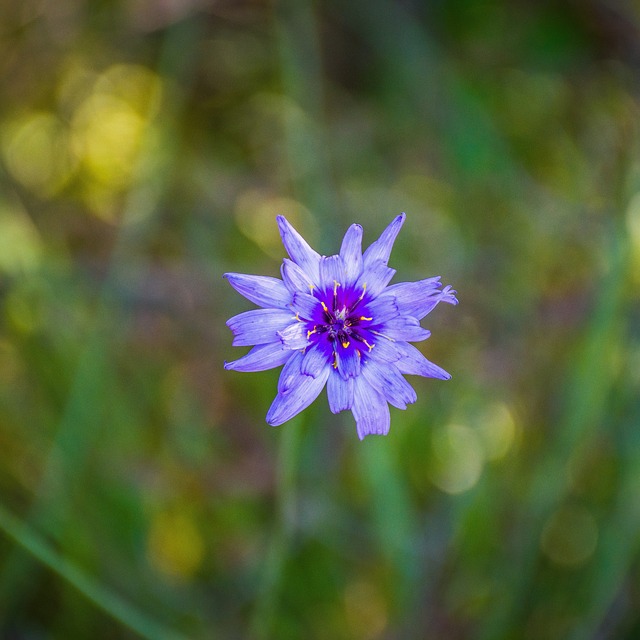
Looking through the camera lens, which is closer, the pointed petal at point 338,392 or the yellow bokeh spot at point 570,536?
the pointed petal at point 338,392

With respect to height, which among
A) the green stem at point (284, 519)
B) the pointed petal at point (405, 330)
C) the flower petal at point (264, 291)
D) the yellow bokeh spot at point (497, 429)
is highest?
the yellow bokeh spot at point (497, 429)

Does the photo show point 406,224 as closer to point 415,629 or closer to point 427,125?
point 427,125

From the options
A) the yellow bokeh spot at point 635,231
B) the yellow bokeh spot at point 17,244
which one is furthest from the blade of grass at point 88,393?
the yellow bokeh spot at point 635,231

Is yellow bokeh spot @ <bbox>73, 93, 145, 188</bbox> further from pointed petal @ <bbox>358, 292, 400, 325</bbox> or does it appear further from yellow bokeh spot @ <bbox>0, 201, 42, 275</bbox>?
pointed petal @ <bbox>358, 292, 400, 325</bbox>

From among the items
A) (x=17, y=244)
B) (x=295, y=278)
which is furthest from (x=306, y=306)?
(x=17, y=244)

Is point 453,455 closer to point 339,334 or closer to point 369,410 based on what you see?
point 339,334

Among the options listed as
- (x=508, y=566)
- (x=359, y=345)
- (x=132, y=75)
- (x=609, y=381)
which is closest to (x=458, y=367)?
(x=609, y=381)

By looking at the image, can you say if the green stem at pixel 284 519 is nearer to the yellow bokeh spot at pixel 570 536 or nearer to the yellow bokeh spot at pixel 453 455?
the yellow bokeh spot at pixel 453 455
